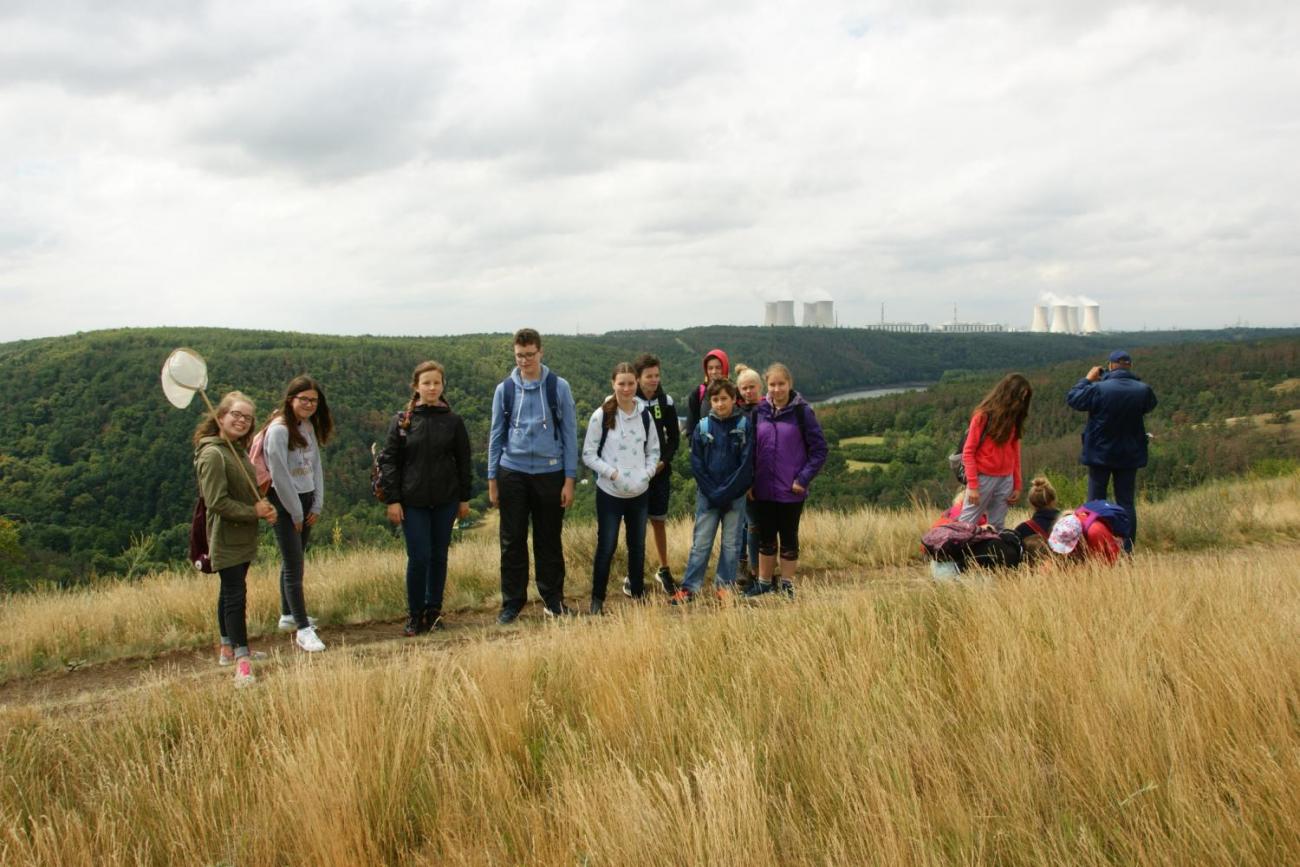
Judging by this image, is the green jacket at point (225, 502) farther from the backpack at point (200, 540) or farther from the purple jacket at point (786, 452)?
the purple jacket at point (786, 452)

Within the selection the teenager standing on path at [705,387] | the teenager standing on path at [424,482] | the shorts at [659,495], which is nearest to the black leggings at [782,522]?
the shorts at [659,495]

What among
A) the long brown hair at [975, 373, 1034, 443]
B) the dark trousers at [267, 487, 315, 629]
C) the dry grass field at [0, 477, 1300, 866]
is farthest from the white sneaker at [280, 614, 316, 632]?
the long brown hair at [975, 373, 1034, 443]

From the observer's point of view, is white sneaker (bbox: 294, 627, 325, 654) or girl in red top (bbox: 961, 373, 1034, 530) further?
girl in red top (bbox: 961, 373, 1034, 530)

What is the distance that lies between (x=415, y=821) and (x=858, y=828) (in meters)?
1.34

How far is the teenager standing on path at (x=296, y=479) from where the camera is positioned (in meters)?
4.69

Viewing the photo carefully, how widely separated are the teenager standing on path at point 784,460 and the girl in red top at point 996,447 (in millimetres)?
1072

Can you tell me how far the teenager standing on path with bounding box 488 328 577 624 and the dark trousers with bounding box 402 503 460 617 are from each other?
41cm

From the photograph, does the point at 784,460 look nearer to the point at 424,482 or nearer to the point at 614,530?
the point at 614,530

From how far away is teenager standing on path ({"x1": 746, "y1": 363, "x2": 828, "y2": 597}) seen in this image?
5.19m

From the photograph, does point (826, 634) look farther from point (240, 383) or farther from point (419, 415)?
point (240, 383)

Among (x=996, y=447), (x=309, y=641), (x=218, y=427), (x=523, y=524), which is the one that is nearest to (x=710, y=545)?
(x=523, y=524)

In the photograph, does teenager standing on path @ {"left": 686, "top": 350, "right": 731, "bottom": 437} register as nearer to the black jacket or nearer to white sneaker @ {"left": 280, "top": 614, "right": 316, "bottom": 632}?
the black jacket

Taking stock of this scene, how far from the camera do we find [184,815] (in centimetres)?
213

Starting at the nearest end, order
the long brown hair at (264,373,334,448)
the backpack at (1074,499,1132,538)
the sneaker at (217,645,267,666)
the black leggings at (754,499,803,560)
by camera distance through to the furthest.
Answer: the sneaker at (217,645,267,666) → the backpack at (1074,499,1132,538) → the long brown hair at (264,373,334,448) → the black leggings at (754,499,803,560)
